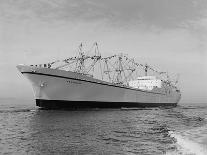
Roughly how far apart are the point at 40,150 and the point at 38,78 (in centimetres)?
3677

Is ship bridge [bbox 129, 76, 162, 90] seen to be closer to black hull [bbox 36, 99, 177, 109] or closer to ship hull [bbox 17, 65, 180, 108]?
black hull [bbox 36, 99, 177, 109]

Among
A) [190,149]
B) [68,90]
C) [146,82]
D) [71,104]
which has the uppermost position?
[146,82]

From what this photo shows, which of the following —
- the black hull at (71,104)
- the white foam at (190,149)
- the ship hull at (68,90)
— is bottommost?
the white foam at (190,149)

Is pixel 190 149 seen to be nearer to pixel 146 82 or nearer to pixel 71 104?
pixel 71 104

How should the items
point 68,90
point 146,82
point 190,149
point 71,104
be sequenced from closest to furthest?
point 190,149 → point 68,90 → point 71,104 → point 146,82

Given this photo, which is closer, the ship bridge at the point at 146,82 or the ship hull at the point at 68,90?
the ship hull at the point at 68,90

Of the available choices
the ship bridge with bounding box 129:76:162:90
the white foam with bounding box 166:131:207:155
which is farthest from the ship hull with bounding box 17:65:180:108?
the white foam with bounding box 166:131:207:155

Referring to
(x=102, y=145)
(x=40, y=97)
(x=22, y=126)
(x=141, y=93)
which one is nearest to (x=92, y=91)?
(x=40, y=97)

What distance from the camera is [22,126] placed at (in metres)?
32.9

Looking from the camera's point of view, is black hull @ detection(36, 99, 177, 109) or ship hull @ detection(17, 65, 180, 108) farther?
black hull @ detection(36, 99, 177, 109)

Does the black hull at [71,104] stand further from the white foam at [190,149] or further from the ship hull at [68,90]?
Result: the white foam at [190,149]

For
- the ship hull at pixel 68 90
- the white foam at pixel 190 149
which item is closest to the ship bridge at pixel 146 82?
the ship hull at pixel 68 90

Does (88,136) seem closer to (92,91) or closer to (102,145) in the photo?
(102,145)

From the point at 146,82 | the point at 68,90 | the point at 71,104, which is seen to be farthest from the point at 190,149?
the point at 146,82
